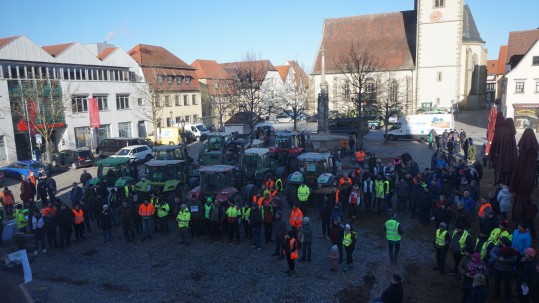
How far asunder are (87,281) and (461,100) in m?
49.0

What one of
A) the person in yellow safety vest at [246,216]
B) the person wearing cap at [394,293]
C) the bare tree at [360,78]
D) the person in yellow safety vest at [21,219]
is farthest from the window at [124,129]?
the person wearing cap at [394,293]

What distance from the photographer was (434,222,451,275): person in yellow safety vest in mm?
9516

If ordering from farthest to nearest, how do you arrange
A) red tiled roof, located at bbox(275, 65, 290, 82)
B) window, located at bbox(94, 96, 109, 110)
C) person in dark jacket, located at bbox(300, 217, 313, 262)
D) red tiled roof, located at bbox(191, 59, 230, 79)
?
red tiled roof, located at bbox(275, 65, 290, 82) < red tiled roof, located at bbox(191, 59, 230, 79) < window, located at bbox(94, 96, 109, 110) < person in dark jacket, located at bbox(300, 217, 313, 262)

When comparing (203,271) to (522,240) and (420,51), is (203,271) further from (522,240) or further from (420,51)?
(420,51)

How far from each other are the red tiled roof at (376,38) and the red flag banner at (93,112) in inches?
1073

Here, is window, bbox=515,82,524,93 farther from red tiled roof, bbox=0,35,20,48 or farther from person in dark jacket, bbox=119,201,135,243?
red tiled roof, bbox=0,35,20,48

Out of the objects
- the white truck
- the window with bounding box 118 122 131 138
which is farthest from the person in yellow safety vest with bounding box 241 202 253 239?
the window with bounding box 118 122 131 138

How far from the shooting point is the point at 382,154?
2773 cm

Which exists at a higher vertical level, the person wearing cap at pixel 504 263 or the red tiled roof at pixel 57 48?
the red tiled roof at pixel 57 48

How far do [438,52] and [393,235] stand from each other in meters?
41.7

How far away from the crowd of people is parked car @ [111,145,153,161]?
9346mm

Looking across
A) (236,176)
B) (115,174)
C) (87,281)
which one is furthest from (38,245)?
(236,176)

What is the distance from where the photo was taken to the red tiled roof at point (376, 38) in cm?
4834

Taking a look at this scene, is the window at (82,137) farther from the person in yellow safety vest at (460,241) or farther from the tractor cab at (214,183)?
the person in yellow safety vest at (460,241)
